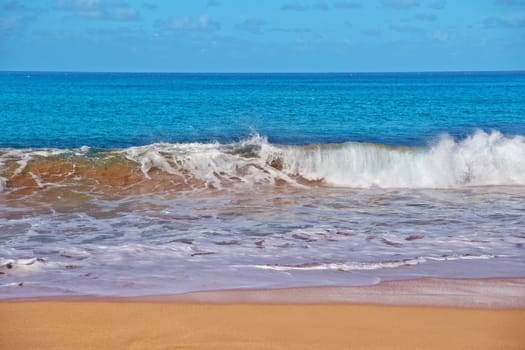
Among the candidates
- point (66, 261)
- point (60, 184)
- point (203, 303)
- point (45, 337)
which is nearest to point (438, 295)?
point (203, 303)

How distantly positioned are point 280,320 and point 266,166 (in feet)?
34.9

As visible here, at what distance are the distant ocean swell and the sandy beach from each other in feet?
26.0

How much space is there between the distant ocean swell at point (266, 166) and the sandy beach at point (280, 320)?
26.0 ft

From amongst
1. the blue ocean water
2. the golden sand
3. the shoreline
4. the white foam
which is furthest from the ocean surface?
the golden sand

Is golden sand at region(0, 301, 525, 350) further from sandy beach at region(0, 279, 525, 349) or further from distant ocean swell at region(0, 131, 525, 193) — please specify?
distant ocean swell at region(0, 131, 525, 193)

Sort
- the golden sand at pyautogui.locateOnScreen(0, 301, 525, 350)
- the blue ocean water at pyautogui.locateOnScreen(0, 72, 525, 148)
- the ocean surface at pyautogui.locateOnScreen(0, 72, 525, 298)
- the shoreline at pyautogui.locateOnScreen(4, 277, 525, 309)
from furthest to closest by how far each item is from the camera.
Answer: the blue ocean water at pyautogui.locateOnScreen(0, 72, 525, 148) → the ocean surface at pyautogui.locateOnScreen(0, 72, 525, 298) → the shoreline at pyautogui.locateOnScreen(4, 277, 525, 309) → the golden sand at pyautogui.locateOnScreen(0, 301, 525, 350)

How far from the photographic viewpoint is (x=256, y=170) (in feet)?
51.1

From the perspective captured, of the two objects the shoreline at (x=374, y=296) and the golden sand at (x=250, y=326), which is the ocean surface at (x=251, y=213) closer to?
the shoreline at (x=374, y=296)

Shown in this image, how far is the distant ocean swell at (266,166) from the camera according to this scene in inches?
570

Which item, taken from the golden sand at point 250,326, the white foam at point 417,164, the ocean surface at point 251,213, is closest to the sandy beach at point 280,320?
the golden sand at point 250,326

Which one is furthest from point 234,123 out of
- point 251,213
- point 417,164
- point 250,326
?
point 250,326

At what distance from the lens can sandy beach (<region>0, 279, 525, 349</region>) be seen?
486 cm

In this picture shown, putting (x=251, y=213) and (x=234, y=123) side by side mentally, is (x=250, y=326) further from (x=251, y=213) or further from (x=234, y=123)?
(x=234, y=123)

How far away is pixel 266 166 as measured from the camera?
1594 cm
